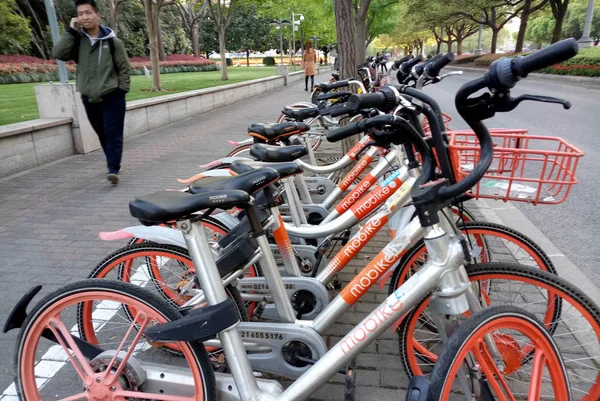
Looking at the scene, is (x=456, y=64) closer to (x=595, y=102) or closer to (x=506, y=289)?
(x=595, y=102)

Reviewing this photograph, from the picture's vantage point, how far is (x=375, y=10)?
22609 millimetres

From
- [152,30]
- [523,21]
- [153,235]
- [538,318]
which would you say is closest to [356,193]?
[153,235]

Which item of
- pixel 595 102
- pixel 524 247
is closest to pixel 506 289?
pixel 524 247

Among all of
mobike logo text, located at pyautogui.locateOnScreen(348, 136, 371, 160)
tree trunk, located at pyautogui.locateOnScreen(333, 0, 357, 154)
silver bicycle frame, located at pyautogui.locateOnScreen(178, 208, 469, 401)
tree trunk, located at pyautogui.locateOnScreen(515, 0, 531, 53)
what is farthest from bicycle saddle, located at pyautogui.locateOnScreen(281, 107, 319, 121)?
tree trunk, located at pyautogui.locateOnScreen(515, 0, 531, 53)

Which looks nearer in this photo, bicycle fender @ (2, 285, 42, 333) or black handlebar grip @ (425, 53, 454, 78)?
bicycle fender @ (2, 285, 42, 333)

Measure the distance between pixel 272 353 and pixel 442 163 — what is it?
4.03 feet

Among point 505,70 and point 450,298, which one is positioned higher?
point 505,70

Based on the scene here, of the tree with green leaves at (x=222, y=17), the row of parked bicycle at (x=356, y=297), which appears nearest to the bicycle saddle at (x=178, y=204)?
the row of parked bicycle at (x=356, y=297)

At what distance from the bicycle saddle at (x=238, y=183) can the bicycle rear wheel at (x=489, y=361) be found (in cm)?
97

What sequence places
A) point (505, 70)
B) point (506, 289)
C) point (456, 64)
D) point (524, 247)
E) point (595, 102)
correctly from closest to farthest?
point (505, 70)
point (506, 289)
point (524, 247)
point (595, 102)
point (456, 64)

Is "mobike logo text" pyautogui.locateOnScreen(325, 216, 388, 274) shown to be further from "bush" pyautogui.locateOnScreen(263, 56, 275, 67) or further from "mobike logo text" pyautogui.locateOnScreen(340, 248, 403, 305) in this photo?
"bush" pyautogui.locateOnScreen(263, 56, 275, 67)

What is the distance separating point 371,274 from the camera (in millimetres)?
2219

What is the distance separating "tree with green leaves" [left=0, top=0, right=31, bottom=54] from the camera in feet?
67.7

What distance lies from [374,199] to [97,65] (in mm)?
4363
